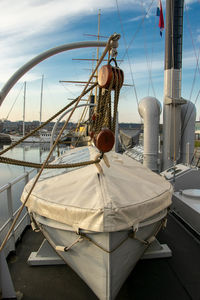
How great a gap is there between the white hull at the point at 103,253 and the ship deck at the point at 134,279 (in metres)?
0.59

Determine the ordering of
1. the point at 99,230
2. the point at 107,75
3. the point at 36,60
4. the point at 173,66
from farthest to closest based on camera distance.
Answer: the point at 173,66, the point at 36,60, the point at 107,75, the point at 99,230

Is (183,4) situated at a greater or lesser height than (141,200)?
greater

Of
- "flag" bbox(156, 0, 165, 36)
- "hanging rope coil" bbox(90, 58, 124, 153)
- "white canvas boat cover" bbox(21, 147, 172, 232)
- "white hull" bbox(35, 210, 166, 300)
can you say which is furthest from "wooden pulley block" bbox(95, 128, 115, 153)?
"flag" bbox(156, 0, 165, 36)

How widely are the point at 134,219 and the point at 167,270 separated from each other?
5.64 ft

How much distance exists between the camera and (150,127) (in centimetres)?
927

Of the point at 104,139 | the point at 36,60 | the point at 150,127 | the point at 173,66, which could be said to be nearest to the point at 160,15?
the point at 173,66

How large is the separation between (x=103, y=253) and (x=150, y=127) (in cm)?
755

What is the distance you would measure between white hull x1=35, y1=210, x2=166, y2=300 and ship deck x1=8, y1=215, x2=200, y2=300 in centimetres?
59

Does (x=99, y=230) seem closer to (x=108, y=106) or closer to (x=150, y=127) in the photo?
(x=108, y=106)

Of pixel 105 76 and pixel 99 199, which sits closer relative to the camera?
pixel 99 199

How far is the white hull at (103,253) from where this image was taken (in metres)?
2.29

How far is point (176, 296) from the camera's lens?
2953 mm

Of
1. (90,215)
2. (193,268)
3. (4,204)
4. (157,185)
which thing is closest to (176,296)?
(193,268)

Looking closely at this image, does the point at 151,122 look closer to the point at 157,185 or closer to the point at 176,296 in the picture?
the point at 157,185
